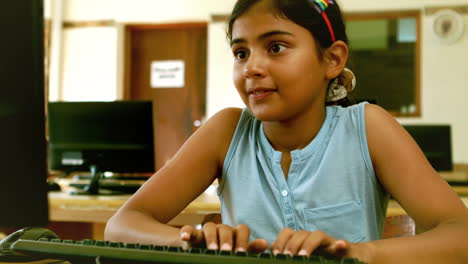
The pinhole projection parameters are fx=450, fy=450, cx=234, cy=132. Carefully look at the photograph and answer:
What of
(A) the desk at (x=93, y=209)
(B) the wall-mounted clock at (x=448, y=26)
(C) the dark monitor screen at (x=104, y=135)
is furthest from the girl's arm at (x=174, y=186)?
(B) the wall-mounted clock at (x=448, y=26)

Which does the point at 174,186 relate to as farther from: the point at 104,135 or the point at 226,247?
the point at 104,135

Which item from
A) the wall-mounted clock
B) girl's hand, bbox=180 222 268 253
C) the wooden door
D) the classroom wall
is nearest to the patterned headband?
girl's hand, bbox=180 222 268 253

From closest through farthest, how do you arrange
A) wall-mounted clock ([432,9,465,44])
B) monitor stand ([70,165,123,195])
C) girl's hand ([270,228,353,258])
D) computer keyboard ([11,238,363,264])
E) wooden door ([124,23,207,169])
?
computer keyboard ([11,238,363,264])
girl's hand ([270,228,353,258])
monitor stand ([70,165,123,195])
wall-mounted clock ([432,9,465,44])
wooden door ([124,23,207,169])

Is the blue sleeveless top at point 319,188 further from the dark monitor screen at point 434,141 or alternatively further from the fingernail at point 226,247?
the dark monitor screen at point 434,141

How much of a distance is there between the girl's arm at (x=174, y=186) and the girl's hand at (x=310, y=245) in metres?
0.30

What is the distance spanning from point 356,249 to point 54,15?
5623 millimetres

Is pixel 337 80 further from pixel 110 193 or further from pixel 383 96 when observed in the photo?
pixel 383 96

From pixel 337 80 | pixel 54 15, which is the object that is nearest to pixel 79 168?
pixel 337 80

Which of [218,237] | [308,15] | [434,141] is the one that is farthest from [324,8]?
[434,141]

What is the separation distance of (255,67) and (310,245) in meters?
0.46

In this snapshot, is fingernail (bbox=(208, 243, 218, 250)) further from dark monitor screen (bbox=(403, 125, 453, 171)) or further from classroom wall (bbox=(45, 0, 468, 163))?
classroom wall (bbox=(45, 0, 468, 163))

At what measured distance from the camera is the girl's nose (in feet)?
3.11

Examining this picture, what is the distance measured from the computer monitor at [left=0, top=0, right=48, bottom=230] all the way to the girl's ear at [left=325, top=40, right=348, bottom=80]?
30.3 inches

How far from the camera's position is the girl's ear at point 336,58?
3.63ft
